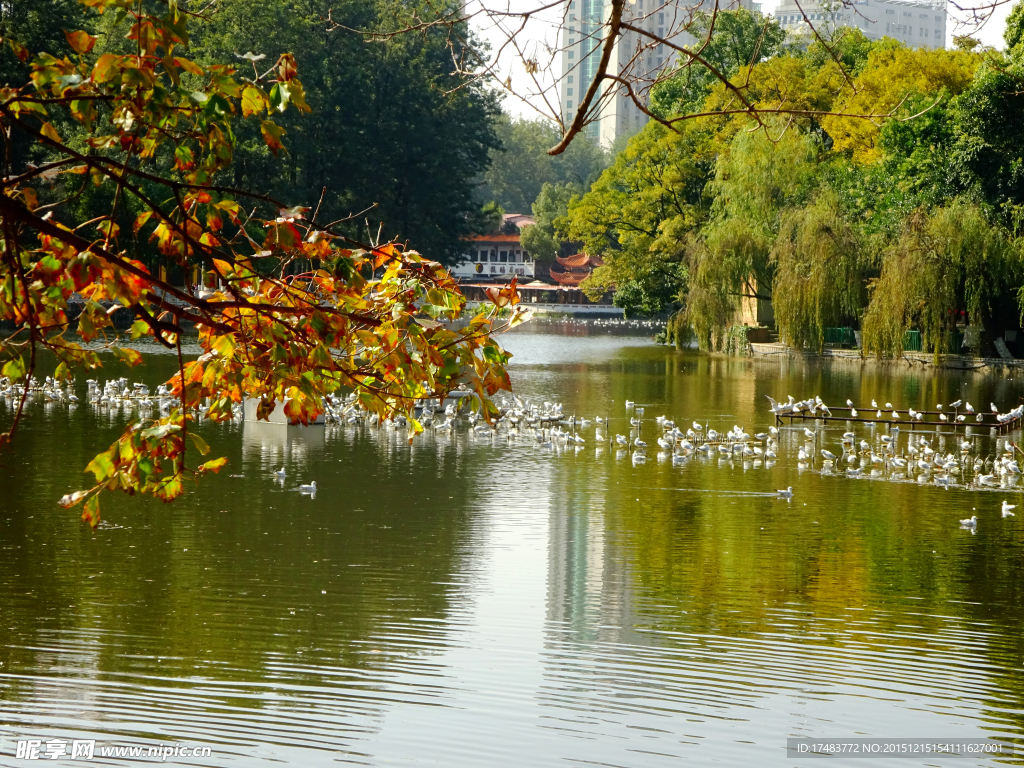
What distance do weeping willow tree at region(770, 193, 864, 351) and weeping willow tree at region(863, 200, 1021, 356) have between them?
152cm

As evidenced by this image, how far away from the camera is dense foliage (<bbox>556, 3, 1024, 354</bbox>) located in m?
29.1

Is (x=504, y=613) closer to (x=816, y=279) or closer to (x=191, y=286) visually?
(x=191, y=286)

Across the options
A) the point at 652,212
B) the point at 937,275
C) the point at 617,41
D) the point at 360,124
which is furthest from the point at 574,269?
the point at 617,41

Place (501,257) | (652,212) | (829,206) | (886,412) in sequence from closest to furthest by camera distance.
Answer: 1. (886,412)
2. (829,206)
3. (652,212)
4. (501,257)

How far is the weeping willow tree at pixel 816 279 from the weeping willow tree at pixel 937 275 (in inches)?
59.8

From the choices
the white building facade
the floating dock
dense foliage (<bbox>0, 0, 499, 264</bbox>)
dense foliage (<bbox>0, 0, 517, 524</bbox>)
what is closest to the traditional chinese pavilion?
the white building facade

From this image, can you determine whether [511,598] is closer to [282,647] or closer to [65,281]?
[282,647]

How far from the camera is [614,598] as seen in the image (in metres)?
8.58

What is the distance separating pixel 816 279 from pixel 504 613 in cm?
2435

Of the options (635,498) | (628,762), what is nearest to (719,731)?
(628,762)

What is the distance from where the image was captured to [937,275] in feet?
95.3

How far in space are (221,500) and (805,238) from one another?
22953 mm

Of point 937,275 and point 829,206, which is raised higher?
point 829,206

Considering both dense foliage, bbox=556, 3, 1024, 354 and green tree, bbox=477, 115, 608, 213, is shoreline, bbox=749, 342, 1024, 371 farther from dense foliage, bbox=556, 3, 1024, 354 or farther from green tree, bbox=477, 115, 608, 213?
green tree, bbox=477, 115, 608, 213
